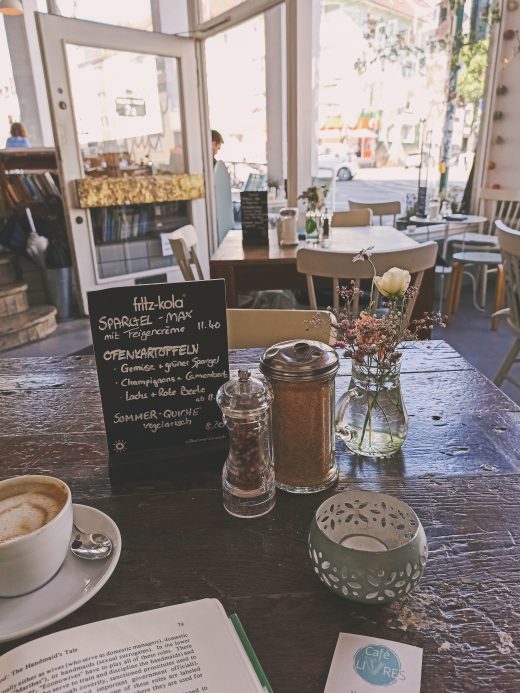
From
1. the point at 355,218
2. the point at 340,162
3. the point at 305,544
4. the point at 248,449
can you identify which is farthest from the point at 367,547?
the point at 340,162

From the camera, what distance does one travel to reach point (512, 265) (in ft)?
7.50

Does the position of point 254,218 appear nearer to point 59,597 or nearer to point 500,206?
point 59,597

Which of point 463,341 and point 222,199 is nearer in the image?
point 463,341

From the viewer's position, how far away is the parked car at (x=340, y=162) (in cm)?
546

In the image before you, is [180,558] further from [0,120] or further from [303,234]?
[0,120]

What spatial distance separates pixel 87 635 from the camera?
56 cm

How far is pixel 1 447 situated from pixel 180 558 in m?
0.48

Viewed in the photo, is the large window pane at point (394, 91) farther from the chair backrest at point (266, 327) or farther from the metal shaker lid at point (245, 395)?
the metal shaker lid at point (245, 395)

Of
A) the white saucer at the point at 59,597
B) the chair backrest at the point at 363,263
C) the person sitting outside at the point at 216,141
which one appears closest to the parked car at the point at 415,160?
the person sitting outside at the point at 216,141

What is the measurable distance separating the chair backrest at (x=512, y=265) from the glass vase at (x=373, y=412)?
64.5 inches

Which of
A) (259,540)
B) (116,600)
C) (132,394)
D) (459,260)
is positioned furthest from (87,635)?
(459,260)

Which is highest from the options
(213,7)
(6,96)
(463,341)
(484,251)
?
(213,7)

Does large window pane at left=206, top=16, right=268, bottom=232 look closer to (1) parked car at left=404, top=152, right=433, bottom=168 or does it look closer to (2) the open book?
(1) parked car at left=404, top=152, right=433, bottom=168

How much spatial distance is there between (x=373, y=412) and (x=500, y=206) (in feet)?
16.2
